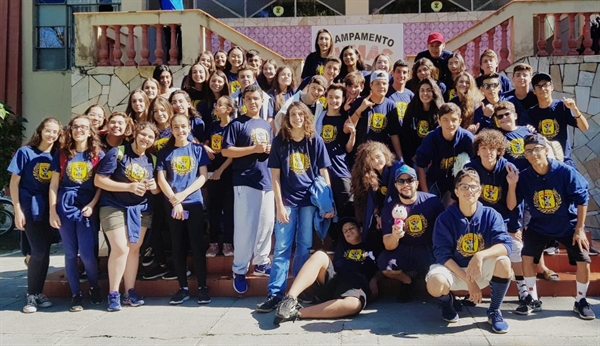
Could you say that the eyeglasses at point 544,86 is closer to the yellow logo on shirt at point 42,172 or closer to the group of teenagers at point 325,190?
the group of teenagers at point 325,190

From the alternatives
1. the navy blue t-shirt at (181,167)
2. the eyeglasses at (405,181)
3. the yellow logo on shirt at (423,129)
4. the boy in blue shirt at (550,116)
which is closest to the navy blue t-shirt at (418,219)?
the eyeglasses at (405,181)

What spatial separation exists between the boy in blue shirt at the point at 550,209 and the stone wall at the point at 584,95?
4519 millimetres

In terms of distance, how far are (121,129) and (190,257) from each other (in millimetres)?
1539

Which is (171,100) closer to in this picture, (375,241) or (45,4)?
(375,241)

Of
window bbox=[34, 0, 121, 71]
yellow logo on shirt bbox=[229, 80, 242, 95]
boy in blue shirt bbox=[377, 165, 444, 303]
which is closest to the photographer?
boy in blue shirt bbox=[377, 165, 444, 303]

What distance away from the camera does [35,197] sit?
5156 millimetres

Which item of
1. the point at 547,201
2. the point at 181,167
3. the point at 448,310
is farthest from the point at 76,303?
the point at 547,201

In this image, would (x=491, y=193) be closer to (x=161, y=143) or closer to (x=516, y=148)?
(x=516, y=148)

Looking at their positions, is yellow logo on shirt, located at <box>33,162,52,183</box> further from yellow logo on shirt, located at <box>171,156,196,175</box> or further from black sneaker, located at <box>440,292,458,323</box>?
black sneaker, located at <box>440,292,458,323</box>

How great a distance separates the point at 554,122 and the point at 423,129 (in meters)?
1.24

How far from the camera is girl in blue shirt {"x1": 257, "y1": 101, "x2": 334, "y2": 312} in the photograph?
4918 millimetres

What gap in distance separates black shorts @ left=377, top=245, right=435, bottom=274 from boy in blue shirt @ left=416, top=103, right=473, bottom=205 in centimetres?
70

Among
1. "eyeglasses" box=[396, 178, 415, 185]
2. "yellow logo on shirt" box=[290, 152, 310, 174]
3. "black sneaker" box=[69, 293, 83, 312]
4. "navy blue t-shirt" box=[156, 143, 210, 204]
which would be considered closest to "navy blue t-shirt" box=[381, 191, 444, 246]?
"eyeglasses" box=[396, 178, 415, 185]

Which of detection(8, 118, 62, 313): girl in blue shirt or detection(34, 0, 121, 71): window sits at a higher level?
detection(34, 0, 121, 71): window
